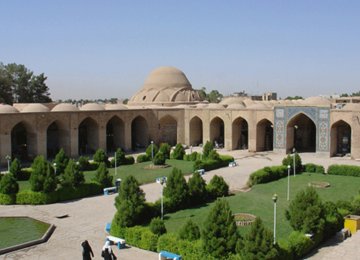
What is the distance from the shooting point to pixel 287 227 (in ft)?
39.2

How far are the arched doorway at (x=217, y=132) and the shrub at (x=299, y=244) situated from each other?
2028 cm

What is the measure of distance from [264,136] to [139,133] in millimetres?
8971

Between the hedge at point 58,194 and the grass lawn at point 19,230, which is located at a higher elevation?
the hedge at point 58,194

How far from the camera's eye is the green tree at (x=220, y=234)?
907 cm

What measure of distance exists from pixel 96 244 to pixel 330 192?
9605mm

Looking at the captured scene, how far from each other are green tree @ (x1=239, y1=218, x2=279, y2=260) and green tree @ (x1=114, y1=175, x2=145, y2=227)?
3551 mm

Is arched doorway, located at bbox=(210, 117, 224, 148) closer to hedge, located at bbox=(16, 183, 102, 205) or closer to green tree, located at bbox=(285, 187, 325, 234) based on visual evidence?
hedge, located at bbox=(16, 183, 102, 205)

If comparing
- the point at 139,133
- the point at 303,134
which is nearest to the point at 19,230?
the point at 139,133

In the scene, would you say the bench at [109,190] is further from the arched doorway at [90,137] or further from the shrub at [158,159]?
the arched doorway at [90,137]

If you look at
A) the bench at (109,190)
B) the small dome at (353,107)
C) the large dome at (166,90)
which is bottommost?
the bench at (109,190)

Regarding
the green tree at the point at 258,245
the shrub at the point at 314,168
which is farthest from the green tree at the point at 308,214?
the shrub at the point at 314,168

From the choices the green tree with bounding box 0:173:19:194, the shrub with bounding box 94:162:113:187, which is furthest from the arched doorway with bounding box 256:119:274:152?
the green tree with bounding box 0:173:19:194

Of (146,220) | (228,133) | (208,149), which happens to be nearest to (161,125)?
(228,133)

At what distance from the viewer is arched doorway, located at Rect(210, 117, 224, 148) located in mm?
31047
